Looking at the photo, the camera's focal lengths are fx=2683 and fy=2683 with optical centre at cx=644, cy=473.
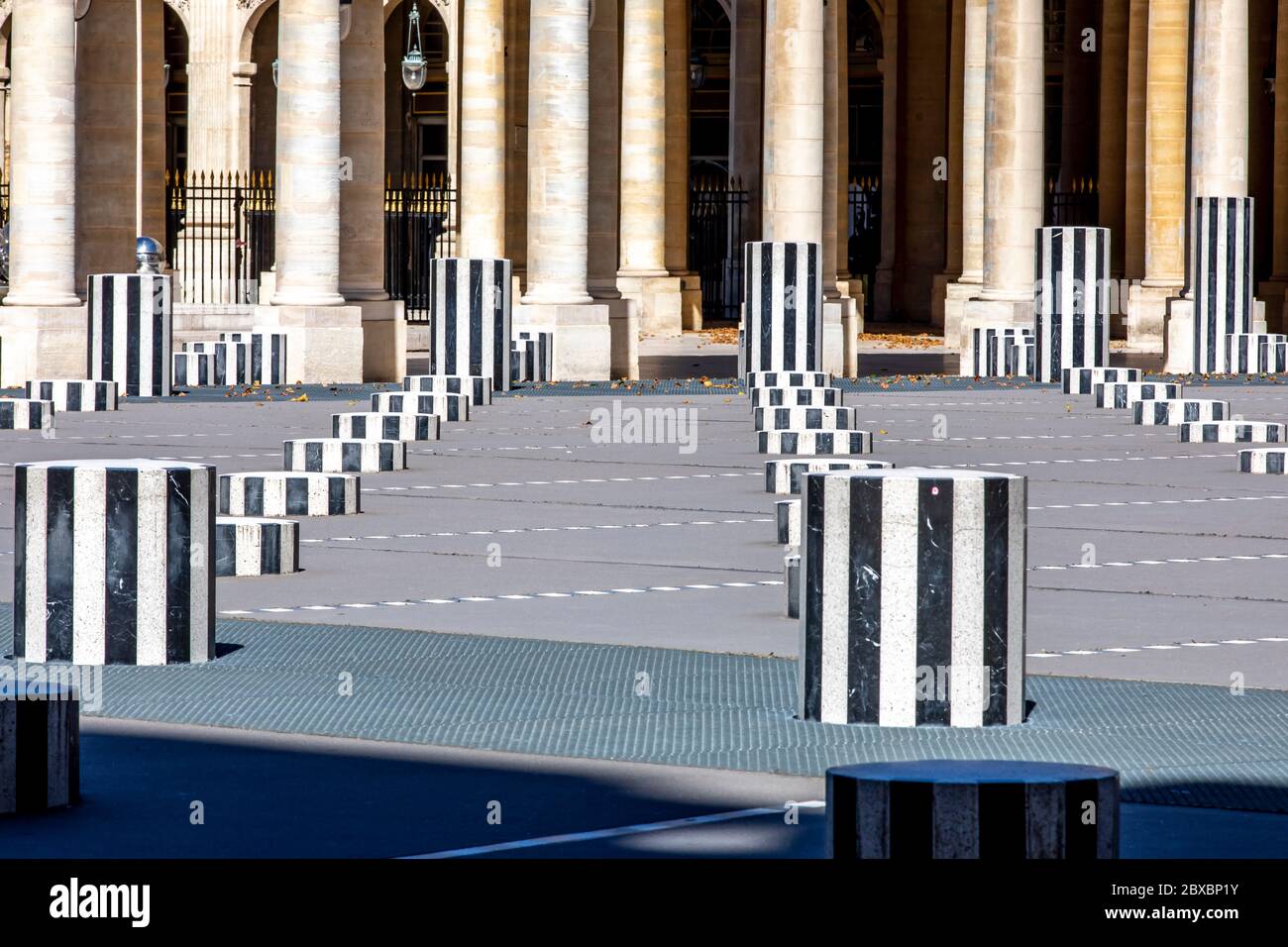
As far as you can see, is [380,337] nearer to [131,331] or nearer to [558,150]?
[558,150]

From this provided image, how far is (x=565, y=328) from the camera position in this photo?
30766mm

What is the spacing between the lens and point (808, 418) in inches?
848

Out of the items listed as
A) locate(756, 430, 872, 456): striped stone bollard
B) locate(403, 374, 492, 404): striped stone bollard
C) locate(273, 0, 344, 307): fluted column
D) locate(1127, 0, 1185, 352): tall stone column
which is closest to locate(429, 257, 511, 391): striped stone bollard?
locate(403, 374, 492, 404): striped stone bollard

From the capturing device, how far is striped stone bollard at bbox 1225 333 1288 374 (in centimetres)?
3369

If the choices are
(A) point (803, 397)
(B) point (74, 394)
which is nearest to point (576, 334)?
(A) point (803, 397)

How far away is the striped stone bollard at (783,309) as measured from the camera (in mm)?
29250

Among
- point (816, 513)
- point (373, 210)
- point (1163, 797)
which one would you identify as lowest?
point (1163, 797)

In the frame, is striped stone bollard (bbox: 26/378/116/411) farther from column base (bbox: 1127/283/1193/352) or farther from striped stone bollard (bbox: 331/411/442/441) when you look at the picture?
column base (bbox: 1127/283/1193/352)

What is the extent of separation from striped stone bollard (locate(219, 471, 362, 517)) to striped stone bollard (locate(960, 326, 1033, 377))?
60.8 ft

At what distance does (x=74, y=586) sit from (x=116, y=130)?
2062 cm

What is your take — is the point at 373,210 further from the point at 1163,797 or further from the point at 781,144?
the point at 1163,797

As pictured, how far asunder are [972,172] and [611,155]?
734cm

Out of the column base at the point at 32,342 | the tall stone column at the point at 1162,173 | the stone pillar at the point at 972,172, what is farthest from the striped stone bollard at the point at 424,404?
the tall stone column at the point at 1162,173
